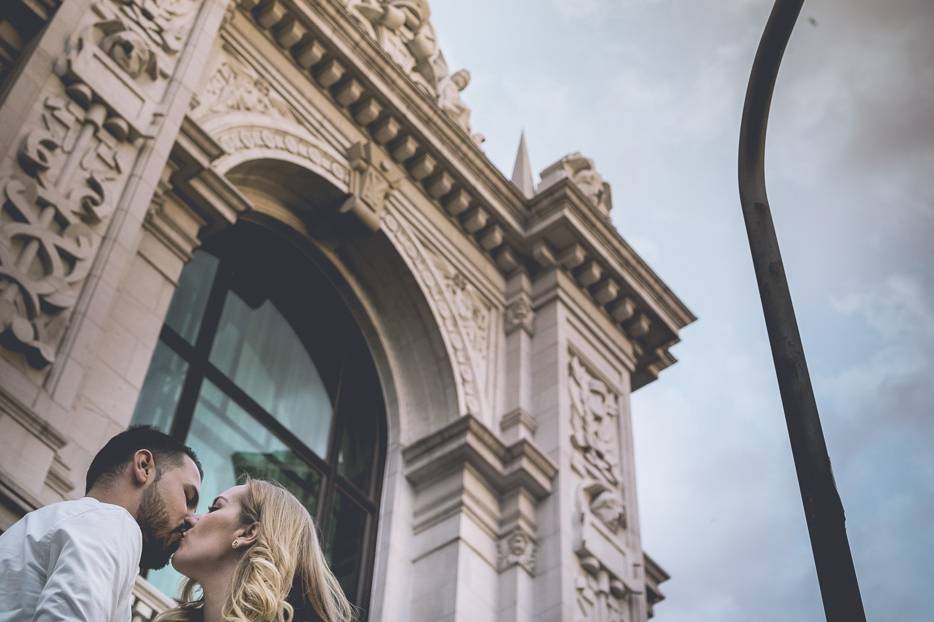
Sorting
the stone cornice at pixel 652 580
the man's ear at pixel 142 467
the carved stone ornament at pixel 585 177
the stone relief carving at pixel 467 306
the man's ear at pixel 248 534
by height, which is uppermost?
the carved stone ornament at pixel 585 177

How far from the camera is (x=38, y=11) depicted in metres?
12.5

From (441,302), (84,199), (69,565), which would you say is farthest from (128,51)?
(69,565)

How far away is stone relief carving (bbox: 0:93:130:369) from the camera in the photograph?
10.1 m

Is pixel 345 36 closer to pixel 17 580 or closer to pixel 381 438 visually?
pixel 381 438

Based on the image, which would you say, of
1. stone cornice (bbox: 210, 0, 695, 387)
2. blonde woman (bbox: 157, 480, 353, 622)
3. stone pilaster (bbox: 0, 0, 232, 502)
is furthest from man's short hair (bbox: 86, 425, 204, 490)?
stone cornice (bbox: 210, 0, 695, 387)

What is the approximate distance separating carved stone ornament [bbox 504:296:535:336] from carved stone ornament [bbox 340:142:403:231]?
2.51 meters

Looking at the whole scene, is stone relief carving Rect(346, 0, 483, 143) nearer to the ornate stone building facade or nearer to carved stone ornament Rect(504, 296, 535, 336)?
the ornate stone building facade

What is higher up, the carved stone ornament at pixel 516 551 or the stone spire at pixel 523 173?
the stone spire at pixel 523 173

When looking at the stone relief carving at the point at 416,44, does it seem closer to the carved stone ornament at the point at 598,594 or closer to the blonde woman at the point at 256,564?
the carved stone ornament at the point at 598,594

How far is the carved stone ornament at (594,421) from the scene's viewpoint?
1772 centimetres

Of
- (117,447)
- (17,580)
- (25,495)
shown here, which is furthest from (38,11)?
(17,580)

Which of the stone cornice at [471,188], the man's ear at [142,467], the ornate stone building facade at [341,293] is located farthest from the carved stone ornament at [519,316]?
the man's ear at [142,467]

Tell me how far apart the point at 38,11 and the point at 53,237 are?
9.85ft

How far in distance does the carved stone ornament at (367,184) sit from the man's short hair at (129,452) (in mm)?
11972
